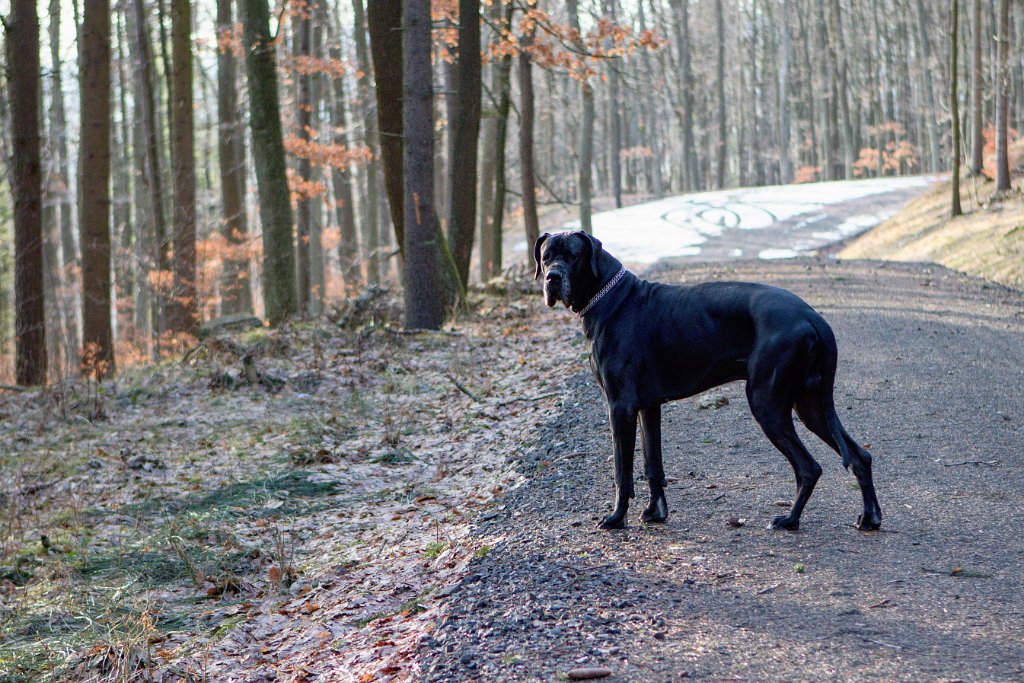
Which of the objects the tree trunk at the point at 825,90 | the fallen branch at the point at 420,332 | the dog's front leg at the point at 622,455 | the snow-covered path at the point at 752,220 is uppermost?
the tree trunk at the point at 825,90

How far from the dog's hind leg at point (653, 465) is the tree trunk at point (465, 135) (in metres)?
10.7

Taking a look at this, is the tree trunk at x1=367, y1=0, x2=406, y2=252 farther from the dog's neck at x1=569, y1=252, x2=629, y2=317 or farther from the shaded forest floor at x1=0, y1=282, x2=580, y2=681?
the dog's neck at x1=569, y1=252, x2=629, y2=317

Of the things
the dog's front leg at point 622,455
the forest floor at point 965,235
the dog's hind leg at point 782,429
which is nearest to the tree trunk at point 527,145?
the forest floor at point 965,235

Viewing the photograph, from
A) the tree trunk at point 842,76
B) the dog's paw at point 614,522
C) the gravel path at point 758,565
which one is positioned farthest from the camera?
the tree trunk at point 842,76

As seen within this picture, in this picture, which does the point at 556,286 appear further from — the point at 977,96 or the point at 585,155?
the point at 977,96

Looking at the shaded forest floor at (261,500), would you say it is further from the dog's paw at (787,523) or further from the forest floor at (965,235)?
the forest floor at (965,235)

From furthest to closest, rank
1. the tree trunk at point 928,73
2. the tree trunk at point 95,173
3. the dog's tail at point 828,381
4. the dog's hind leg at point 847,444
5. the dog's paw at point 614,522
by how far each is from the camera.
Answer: the tree trunk at point 928,73 → the tree trunk at point 95,173 → the dog's paw at point 614,522 → the dog's hind leg at point 847,444 → the dog's tail at point 828,381

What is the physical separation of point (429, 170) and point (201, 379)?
178 inches

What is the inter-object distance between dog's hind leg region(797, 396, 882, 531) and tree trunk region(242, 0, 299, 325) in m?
12.7

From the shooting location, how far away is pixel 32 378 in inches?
528

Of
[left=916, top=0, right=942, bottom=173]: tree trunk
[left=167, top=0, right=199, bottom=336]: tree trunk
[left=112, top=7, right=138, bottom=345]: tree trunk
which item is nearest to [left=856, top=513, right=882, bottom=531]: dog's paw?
[left=167, top=0, right=199, bottom=336]: tree trunk

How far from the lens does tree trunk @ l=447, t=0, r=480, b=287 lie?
15383 mm

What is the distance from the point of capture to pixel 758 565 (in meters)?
4.69

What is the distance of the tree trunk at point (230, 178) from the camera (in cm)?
2250
